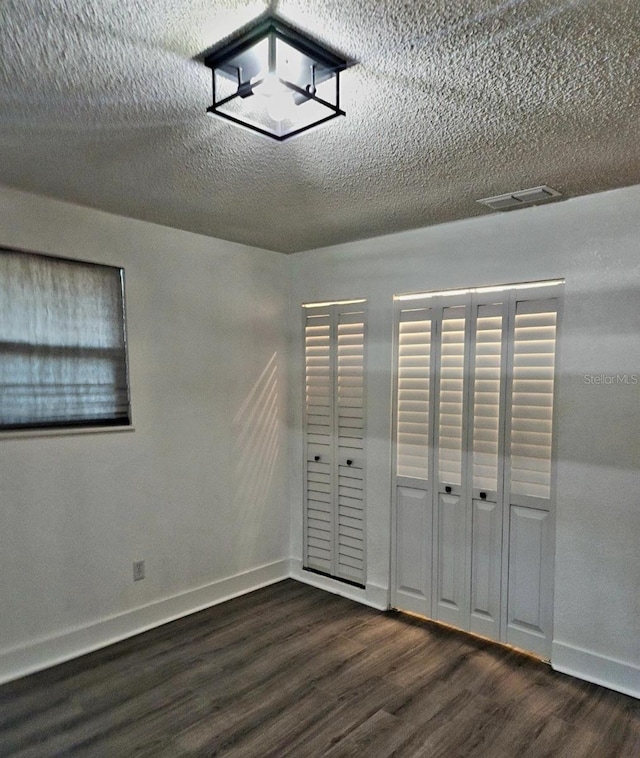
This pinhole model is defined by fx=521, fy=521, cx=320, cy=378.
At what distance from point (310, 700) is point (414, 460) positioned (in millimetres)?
1483

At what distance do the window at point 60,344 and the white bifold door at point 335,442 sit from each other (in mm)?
1376

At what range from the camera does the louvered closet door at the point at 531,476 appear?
2.81 meters

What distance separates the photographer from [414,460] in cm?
336

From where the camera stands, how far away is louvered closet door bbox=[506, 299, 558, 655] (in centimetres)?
281

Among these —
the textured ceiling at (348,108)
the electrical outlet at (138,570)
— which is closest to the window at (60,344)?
the textured ceiling at (348,108)

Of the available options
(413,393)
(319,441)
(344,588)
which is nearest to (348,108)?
(413,393)

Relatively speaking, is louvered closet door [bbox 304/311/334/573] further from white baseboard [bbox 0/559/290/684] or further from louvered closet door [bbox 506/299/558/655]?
louvered closet door [bbox 506/299/558/655]

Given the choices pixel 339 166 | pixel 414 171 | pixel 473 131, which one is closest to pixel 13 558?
pixel 339 166

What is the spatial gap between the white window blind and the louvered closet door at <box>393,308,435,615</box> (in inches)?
21.1

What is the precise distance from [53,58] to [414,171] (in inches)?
57.2

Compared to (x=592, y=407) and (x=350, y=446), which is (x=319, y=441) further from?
(x=592, y=407)

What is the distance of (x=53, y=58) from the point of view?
1.48m

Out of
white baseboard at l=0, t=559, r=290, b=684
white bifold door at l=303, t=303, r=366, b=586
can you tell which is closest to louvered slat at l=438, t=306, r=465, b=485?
white bifold door at l=303, t=303, r=366, b=586
